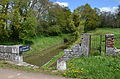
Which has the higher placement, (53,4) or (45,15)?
(53,4)

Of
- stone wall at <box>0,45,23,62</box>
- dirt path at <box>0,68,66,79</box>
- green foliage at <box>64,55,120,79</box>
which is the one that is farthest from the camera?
stone wall at <box>0,45,23,62</box>

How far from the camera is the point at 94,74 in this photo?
4.28 meters

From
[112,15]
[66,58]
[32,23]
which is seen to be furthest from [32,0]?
[112,15]

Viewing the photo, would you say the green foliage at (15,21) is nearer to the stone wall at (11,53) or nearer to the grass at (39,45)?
the grass at (39,45)

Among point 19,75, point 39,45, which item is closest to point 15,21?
point 39,45

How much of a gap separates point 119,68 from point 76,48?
2.50m

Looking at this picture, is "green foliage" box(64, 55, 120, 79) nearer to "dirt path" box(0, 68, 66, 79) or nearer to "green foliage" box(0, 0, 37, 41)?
"dirt path" box(0, 68, 66, 79)

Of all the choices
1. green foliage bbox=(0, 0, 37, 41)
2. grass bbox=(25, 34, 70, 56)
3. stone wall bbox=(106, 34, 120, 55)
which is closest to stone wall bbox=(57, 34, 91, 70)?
stone wall bbox=(106, 34, 120, 55)

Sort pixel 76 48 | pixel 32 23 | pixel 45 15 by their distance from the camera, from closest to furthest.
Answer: pixel 76 48
pixel 32 23
pixel 45 15

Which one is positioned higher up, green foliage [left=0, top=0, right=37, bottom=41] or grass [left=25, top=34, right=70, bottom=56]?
green foliage [left=0, top=0, right=37, bottom=41]

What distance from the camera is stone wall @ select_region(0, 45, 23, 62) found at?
6.06 metres

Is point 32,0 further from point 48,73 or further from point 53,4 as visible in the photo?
point 48,73

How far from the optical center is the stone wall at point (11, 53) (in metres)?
6.06

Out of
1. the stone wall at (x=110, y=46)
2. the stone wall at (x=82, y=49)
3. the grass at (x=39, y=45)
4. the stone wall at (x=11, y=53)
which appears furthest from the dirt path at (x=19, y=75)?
the grass at (x=39, y=45)
